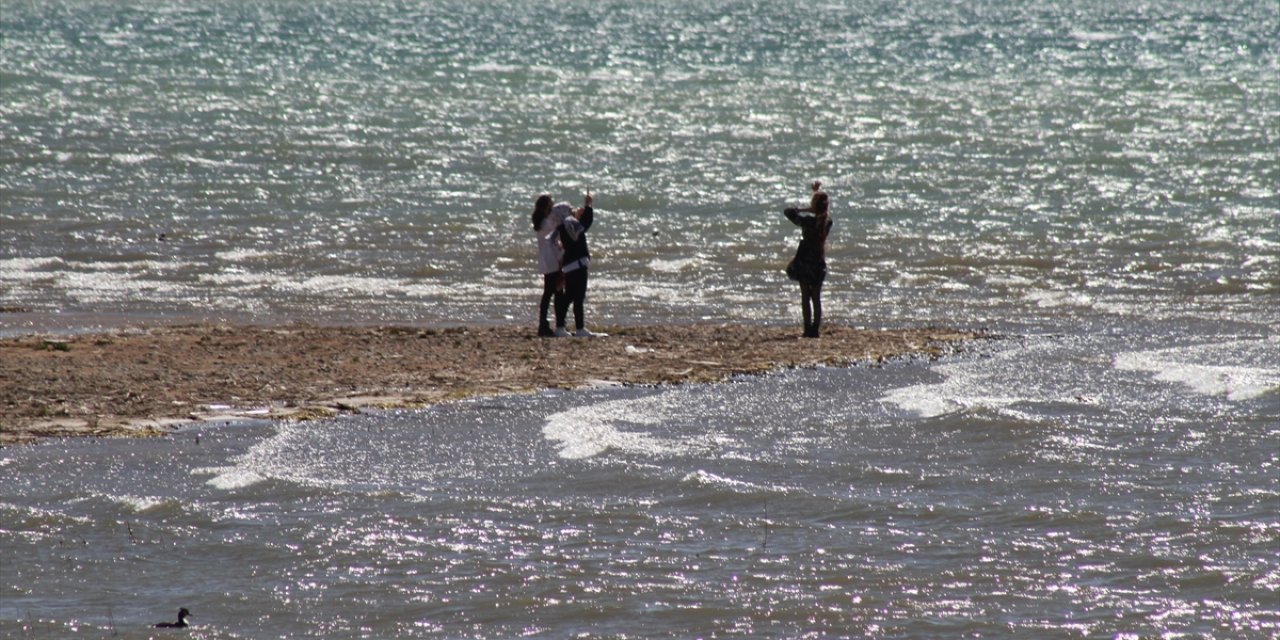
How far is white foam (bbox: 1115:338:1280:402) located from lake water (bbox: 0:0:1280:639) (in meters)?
0.07

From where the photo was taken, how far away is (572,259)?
1407 centimetres

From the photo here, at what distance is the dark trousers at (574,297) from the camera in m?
14.1

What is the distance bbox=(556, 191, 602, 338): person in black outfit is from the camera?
14062mm

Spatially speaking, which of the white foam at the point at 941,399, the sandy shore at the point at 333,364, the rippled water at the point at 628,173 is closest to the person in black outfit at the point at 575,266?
the sandy shore at the point at 333,364

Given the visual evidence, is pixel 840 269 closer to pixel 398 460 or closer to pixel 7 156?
pixel 398 460

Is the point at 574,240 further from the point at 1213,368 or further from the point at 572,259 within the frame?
the point at 1213,368

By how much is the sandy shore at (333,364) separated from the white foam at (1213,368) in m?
1.54

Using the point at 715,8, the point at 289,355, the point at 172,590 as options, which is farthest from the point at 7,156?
the point at 715,8

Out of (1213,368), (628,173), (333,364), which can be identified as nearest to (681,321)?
(333,364)

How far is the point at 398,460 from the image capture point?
9.66m

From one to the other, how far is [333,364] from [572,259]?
8.06 ft

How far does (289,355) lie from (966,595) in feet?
21.6

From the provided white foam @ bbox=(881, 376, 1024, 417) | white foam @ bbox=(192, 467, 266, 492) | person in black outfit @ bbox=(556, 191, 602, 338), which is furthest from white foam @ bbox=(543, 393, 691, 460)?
person in black outfit @ bbox=(556, 191, 602, 338)

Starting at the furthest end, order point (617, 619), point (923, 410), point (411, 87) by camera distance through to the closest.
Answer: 1. point (411, 87)
2. point (923, 410)
3. point (617, 619)
